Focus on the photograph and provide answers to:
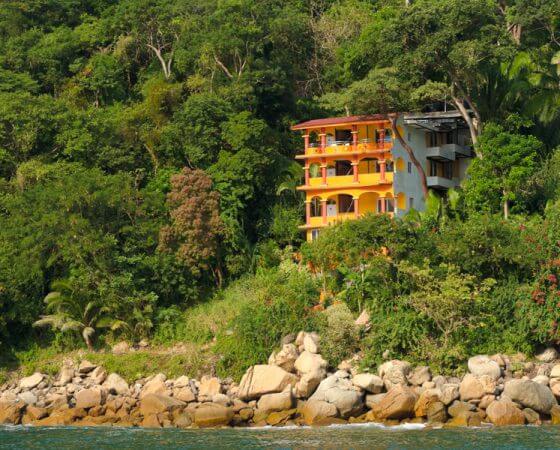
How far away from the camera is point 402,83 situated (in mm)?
52125

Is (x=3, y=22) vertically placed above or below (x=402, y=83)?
above

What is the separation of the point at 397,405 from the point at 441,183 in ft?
63.1

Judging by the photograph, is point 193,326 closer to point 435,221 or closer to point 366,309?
point 366,309

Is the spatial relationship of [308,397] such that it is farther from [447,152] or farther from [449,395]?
[447,152]

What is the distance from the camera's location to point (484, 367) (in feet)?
137

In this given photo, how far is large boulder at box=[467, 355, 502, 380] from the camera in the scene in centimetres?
4141

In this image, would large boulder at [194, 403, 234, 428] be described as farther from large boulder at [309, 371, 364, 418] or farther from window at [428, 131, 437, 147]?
window at [428, 131, 437, 147]

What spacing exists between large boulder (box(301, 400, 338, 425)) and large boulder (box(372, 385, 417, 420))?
148cm

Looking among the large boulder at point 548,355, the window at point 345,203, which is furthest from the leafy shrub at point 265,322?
the large boulder at point 548,355

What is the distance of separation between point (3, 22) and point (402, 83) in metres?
26.8

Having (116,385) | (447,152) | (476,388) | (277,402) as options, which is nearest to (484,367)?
(476,388)

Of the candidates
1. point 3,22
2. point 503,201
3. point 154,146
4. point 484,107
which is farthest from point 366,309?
point 3,22

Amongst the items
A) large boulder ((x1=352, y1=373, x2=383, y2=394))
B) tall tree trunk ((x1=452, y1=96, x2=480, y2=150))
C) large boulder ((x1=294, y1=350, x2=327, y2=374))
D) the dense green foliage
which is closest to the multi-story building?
the dense green foliage

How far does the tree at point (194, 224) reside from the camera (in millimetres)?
50406
